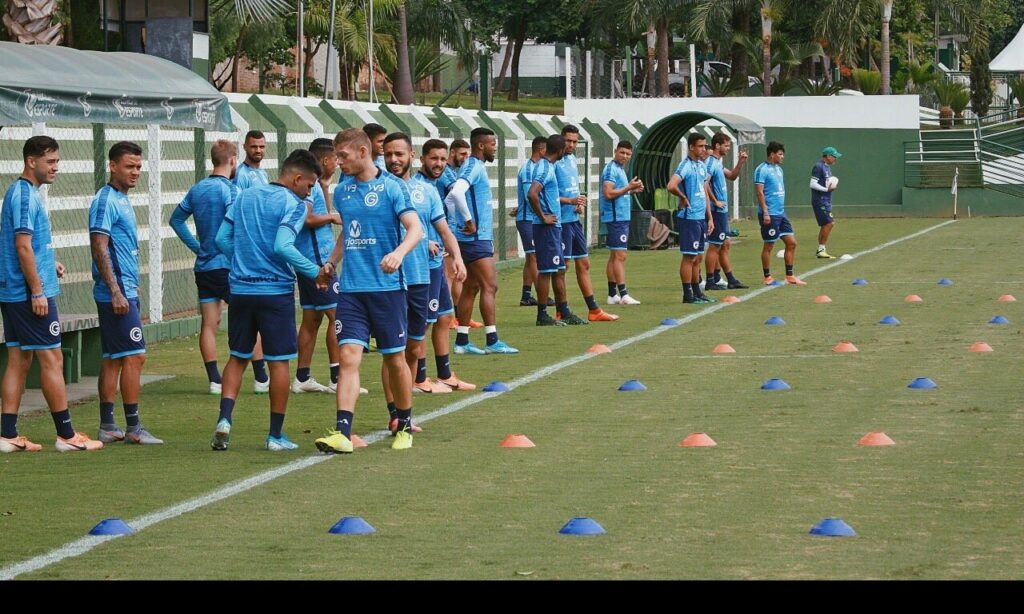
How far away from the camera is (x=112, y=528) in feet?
24.6

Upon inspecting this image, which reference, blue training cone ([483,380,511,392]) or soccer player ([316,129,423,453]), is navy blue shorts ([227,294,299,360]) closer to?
soccer player ([316,129,423,453])

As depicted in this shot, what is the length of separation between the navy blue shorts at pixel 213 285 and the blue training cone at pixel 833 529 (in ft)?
20.6

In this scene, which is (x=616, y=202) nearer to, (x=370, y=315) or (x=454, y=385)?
(x=454, y=385)

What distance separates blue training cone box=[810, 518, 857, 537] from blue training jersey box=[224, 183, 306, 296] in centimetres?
388

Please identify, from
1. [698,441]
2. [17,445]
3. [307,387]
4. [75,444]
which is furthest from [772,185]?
[17,445]

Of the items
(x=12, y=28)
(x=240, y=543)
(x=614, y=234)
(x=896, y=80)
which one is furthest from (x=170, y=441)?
(x=896, y=80)

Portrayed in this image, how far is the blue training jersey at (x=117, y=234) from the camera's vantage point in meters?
10.1

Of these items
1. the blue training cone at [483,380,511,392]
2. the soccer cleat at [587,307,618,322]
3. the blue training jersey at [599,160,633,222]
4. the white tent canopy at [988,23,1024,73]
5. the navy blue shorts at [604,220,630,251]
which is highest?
the white tent canopy at [988,23,1024,73]

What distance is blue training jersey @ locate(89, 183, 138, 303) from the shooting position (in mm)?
10070

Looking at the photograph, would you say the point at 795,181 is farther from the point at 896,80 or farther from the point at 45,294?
the point at 45,294

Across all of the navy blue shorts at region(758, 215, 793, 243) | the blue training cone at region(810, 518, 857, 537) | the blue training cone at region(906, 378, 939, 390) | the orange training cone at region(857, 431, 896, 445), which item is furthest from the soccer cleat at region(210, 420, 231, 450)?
the navy blue shorts at region(758, 215, 793, 243)

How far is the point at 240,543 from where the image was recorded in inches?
285

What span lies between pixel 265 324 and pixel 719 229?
12063mm

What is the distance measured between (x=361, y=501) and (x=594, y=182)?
2691 cm
